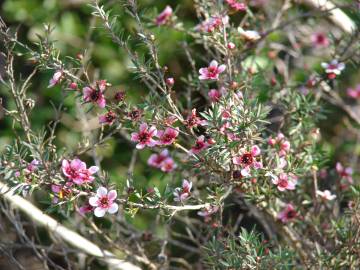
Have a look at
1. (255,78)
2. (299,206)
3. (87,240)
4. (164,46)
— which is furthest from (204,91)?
(164,46)

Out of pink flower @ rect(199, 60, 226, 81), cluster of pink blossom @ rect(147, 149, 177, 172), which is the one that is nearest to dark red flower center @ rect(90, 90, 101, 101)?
pink flower @ rect(199, 60, 226, 81)

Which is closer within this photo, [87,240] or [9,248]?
[9,248]

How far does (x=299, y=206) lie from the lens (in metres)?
2.11

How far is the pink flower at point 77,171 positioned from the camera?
155cm

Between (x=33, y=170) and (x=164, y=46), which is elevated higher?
(x=33, y=170)

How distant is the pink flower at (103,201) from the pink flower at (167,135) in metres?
0.21

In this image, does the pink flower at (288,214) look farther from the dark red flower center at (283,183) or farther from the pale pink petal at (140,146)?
the pale pink petal at (140,146)

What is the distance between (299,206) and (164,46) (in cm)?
184

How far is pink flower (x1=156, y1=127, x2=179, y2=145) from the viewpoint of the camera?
161cm

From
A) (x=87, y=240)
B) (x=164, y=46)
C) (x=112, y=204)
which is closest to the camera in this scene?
(x=112, y=204)

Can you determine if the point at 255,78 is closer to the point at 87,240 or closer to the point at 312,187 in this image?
the point at 312,187

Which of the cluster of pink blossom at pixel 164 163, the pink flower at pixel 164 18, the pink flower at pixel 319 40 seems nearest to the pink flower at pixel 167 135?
the cluster of pink blossom at pixel 164 163

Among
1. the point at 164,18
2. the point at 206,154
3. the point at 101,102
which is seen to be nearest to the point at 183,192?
the point at 206,154

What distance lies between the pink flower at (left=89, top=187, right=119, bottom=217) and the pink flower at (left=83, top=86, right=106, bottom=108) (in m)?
0.24
